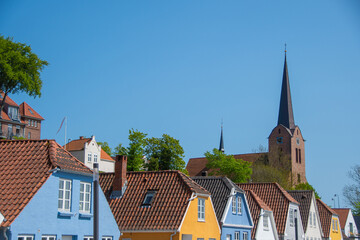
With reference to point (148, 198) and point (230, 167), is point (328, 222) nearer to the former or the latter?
point (148, 198)

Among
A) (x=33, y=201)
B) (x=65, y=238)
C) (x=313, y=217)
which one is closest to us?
(x=33, y=201)

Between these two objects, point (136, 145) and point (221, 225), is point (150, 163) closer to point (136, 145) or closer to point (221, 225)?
point (136, 145)

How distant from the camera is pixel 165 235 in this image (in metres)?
31.4

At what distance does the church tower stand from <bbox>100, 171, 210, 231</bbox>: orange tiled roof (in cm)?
10878

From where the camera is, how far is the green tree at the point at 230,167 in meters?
99.1

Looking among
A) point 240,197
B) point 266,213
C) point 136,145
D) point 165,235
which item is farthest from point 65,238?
point 136,145

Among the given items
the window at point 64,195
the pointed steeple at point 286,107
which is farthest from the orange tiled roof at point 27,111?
the window at point 64,195

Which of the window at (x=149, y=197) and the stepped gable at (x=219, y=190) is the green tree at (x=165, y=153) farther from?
the window at (x=149, y=197)

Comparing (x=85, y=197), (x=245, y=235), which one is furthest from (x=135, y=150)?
(x=85, y=197)

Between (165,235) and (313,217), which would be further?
(313,217)

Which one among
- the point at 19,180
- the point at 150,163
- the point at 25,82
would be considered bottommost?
the point at 19,180

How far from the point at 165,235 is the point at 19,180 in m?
9.90

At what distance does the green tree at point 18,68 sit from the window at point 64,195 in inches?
1775

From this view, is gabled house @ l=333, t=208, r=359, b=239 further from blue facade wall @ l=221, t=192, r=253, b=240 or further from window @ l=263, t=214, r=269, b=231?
blue facade wall @ l=221, t=192, r=253, b=240
